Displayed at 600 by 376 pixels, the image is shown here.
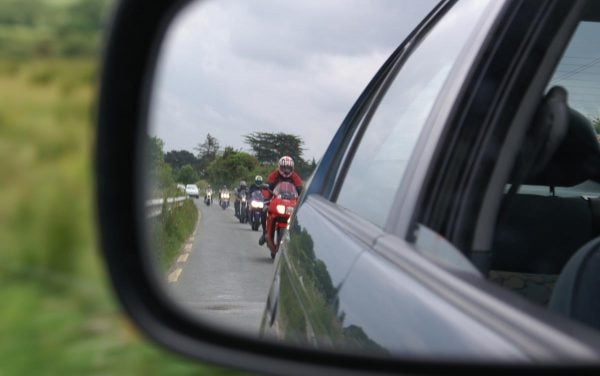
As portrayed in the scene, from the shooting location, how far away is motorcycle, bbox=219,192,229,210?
244cm

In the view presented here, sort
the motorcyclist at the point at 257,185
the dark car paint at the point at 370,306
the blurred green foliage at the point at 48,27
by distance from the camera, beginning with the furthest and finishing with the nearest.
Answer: the blurred green foliage at the point at 48,27
the motorcyclist at the point at 257,185
the dark car paint at the point at 370,306

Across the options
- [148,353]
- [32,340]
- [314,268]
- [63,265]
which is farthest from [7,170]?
[314,268]

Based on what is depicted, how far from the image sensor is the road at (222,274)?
1.93 meters

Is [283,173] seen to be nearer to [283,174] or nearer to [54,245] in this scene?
[283,174]

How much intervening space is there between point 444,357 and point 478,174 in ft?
1.96

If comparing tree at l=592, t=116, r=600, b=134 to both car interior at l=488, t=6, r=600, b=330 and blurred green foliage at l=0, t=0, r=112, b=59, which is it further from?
A: blurred green foliage at l=0, t=0, r=112, b=59

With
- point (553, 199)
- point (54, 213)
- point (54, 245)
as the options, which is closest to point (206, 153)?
point (553, 199)

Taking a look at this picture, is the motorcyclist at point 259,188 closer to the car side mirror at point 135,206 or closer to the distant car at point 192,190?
the distant car at point 192,190

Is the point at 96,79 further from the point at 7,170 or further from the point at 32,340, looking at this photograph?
the point at 7,170

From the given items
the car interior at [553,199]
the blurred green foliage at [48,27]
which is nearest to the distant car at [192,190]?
the car interior at [553,199]

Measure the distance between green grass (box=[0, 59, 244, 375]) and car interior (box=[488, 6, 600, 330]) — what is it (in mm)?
620

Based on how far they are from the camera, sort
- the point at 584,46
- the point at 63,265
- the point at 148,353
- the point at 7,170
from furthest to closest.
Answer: the point at 7,170, the point at 63,265, the point at 148,353, the point at 584,46

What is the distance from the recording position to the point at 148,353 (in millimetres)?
4582

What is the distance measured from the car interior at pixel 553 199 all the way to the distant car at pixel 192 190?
68 cm
